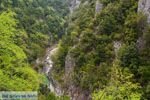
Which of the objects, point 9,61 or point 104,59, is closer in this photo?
point 9,61

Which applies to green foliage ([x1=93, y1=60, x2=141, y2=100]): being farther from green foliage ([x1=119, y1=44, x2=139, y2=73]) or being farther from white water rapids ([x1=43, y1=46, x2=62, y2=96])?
white water rapids ([x1=43, y1=46, x2=62, y2=96])

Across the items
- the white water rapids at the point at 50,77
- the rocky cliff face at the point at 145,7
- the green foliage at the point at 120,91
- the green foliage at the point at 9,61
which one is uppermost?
the rocky cliff face at the point at 145,7

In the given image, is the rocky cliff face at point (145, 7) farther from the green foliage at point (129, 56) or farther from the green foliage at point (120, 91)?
the green foliage at point (120, 91)

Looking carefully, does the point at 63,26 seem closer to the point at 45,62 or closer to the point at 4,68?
the point at 45,62

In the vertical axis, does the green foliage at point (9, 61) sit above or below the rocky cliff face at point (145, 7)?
below

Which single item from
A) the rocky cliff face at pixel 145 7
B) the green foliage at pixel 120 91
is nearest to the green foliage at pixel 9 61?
the green foliage at pixel 120 91

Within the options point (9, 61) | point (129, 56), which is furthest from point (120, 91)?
point (9, 61)

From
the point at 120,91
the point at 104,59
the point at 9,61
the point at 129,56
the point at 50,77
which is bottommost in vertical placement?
the point at 50,77

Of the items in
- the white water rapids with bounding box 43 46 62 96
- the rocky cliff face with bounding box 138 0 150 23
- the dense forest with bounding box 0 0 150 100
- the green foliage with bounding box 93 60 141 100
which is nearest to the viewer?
the green foliage with bounding box 93 60 141 100

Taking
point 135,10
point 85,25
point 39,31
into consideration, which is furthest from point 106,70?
point 39,31

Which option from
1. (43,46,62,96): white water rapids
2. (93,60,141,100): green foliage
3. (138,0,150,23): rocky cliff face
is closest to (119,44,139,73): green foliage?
(138,0,150,23): rocky cliff face

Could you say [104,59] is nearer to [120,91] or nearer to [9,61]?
[120,91]

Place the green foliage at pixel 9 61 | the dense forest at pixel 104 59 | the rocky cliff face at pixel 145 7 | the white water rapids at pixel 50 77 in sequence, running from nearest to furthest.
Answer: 1. the green foliage at pixel 9 61
2. the dense forest at pixel 104 59
3. the rocky cliff face at pixel 145 7
4. the white water rapids at pixel 50 77

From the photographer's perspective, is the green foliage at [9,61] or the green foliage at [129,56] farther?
the green foliage at [129,56]
